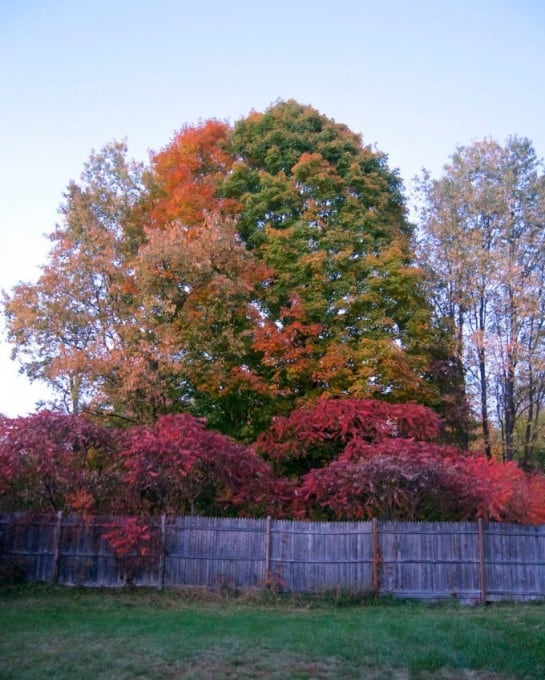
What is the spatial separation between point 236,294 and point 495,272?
9966 millimetres

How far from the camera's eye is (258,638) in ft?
34.3

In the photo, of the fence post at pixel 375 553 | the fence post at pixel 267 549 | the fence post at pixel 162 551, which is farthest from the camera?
the fence post at pixel 162 551

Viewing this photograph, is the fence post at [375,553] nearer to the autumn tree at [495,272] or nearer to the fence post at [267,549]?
the fence post at [267,549]

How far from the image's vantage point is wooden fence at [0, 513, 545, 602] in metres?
15.8

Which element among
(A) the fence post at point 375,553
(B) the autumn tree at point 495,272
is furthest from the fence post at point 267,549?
(B) the autumn tree at point 495,272

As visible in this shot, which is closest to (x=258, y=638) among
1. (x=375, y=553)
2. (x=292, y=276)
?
(x=375, y=553)

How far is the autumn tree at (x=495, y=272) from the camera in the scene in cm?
2542

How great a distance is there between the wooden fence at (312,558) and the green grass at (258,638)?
0.68 meters

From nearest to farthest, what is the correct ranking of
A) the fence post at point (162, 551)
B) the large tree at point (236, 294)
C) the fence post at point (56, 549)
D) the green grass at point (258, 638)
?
the green grass at point (258, 638), the fence post at point (162, 551), the fence post at point (56, 549), the large tree at point (236, 294)

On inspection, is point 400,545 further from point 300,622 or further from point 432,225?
point 432,225

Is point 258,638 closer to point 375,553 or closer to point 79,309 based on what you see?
point 375,553

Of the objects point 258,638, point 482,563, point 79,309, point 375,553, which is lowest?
point 258,638

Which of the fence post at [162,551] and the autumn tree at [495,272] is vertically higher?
the autumn tree at [495,272]

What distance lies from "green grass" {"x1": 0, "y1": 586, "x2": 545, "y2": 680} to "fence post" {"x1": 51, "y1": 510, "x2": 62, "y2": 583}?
1118 millimetres
